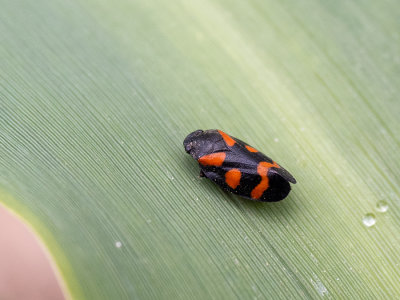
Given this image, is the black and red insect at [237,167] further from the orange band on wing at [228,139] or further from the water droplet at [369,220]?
the water droplet at [369,220]

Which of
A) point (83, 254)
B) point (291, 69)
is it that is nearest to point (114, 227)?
point (83, 254)

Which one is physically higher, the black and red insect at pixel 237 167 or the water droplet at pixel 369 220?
the black and red insect at pixel 237 167

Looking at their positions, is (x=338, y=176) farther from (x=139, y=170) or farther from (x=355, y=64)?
(x=139, y=170)

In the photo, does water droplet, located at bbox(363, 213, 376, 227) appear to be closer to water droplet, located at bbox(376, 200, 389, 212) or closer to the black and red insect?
water droplet, located at bbox(376, 200, 389, 212)

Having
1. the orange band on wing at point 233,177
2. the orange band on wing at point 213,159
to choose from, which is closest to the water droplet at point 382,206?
the orange band on wing at point 233,177

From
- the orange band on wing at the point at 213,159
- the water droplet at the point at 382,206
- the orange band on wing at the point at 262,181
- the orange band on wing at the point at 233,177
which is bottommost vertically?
the water droplet at the point at 382,206

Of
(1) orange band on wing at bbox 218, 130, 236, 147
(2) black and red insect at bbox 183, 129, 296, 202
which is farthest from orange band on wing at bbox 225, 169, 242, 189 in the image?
(1) orange band on wing at bbox 218, 130, 236, 147

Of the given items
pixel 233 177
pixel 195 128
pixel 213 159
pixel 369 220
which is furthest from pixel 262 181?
pixel 369 220
